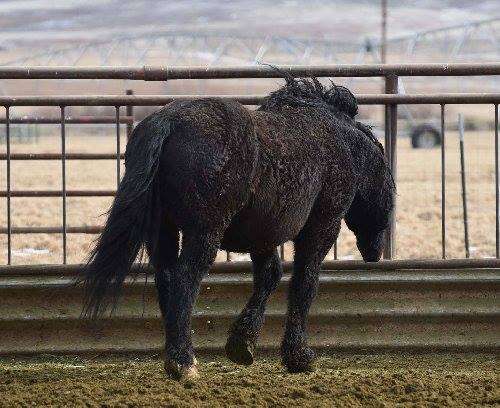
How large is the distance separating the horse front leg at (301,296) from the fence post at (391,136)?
40.7 inches

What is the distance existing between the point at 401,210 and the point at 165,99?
10839mm

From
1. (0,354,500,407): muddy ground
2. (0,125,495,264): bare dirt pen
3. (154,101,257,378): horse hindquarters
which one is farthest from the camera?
(0,125,495,264): bare dirt pen

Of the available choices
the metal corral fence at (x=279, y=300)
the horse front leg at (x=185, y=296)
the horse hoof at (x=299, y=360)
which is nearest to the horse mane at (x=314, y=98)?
the metal corral fence at (x=279, y=300)

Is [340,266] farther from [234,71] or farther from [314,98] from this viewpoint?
[234,71]

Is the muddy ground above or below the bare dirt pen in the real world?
above

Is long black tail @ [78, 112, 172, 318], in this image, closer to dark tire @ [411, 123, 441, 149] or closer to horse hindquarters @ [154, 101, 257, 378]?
horse hindquarters @ [154, 101, 257, 378]

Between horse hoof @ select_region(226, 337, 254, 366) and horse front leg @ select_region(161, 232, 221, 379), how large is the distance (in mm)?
534

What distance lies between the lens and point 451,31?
167m

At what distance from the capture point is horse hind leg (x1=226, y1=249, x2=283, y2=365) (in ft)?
18.4

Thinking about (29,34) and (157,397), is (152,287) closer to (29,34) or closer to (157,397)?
(157,397)

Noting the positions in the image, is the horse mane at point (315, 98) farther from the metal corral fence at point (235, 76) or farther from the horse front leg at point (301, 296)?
the horse front leg at point (301, 296)

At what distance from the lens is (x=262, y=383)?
5434 millimetres

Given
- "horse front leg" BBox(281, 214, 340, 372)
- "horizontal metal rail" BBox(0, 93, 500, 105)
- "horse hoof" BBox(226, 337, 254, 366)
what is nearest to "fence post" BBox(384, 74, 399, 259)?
"horizontal metal rail" BBox(0, 93, 500, 105)

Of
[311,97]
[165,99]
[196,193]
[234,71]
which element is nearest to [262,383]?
[196,193]
